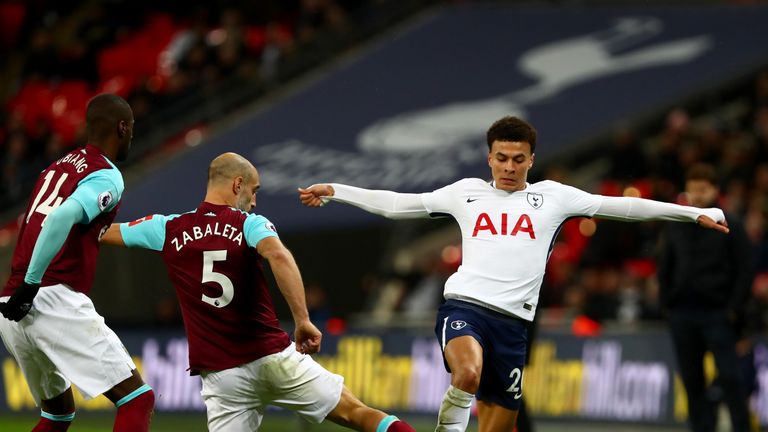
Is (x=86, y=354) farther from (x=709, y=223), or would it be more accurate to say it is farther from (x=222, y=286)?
(x=709, y=223)

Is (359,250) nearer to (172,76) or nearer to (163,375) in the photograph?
(172,76)

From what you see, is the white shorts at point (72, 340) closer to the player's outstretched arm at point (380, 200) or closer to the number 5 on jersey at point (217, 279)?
the number 5 on jersey at point (217, 279)

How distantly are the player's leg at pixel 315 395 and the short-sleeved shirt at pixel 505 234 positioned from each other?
95 cm

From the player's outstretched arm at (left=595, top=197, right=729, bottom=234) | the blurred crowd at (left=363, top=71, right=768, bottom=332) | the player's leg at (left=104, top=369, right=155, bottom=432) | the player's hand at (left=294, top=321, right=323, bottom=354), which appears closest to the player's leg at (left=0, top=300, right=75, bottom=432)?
the player's leg at (left=104, top=369, right=155, bottom=432)

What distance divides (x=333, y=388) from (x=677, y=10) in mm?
12583

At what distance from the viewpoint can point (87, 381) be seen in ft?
23.8

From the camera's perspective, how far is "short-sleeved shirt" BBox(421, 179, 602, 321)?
7711 mm

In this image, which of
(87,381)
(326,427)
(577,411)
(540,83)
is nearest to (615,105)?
(540,83)

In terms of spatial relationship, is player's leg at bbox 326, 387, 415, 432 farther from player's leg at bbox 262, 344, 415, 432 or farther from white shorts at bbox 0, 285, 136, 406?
white shorts at bbox 0, 285, 136, 406

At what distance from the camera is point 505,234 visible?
7.76 meters

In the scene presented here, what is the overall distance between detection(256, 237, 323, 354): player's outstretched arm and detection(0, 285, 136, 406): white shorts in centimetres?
104

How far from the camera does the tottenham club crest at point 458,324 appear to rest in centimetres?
763

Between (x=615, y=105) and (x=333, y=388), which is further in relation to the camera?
(x=615, y=105)

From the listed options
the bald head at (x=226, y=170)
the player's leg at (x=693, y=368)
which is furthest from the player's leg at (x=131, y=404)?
the player's leg at (x=693, y=368)
